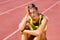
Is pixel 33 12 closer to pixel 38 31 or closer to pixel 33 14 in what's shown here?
pixel 33 14

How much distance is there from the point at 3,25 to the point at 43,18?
470cm

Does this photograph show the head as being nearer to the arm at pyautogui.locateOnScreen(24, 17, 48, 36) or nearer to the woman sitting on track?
the woman sitting on track

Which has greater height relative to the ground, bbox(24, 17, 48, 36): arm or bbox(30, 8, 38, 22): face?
bbox(30, 8, 38, 22): face

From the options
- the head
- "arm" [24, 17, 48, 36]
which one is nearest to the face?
the head

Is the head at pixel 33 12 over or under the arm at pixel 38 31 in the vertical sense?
over

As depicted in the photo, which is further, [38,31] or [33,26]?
[33,26]

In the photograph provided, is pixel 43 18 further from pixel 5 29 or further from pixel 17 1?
pixel 17 1

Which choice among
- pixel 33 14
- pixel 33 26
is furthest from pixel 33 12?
pixel 33 26

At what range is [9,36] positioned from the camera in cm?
604

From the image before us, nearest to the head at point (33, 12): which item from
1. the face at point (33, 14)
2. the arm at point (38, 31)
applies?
the face at point (33, 14)

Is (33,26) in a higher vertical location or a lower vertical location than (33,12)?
lower

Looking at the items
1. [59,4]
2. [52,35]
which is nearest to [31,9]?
[52,35]

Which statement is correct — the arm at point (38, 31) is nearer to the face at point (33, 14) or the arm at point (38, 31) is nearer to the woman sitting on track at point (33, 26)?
the woman sitting on track at point (33, 26)

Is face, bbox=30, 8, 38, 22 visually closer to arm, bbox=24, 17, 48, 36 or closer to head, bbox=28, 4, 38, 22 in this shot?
head, bbox=28, 4, 38, 22
